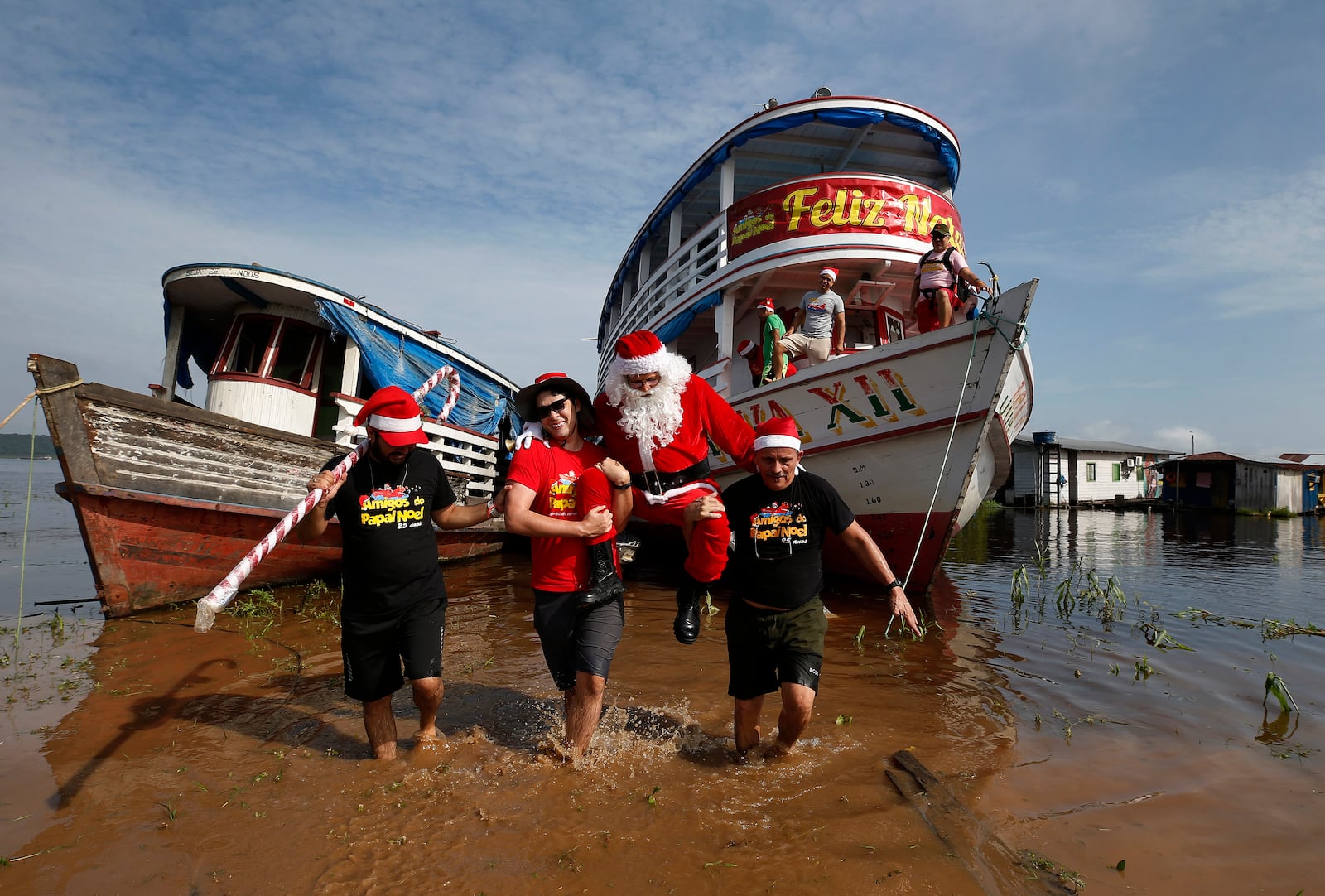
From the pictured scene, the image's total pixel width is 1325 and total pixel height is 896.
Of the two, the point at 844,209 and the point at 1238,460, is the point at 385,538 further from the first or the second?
the point at 1238,460

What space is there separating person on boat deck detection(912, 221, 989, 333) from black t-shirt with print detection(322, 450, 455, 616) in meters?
5.85

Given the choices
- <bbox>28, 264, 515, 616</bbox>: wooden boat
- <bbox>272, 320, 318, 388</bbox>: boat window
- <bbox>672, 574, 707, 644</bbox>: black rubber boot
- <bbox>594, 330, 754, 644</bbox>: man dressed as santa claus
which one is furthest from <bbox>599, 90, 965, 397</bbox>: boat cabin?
<bbox>672, 574, 707, 644</bbox>: black rubber boot

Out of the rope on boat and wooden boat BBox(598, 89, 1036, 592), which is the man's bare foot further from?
wooden boat BBox(598, 89, 1036, 592)

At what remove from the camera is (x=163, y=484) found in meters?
6.17

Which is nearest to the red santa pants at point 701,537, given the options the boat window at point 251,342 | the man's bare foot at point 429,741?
the man's bare foot at point 429,741

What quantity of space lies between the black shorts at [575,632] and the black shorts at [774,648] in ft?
2.03

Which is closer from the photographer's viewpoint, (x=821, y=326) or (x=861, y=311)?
(x=821, y=326)

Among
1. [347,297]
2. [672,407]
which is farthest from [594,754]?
[347,297]

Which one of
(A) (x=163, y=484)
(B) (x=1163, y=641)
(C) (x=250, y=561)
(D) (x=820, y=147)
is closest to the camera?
(C) (x=250, y=561)

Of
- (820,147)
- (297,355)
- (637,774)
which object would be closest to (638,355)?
(637,774)

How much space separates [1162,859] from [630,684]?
3043 millimetres

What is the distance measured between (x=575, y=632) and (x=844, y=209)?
7552 mm

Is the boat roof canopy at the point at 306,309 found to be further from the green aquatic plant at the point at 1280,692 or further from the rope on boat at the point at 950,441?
the green aquatic plant at the point at 1280,692

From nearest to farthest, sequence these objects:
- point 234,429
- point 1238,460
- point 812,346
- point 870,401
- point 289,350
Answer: point 234,429 → point 870,401 → point 812,346 → point 289,350 → point 1238,460
